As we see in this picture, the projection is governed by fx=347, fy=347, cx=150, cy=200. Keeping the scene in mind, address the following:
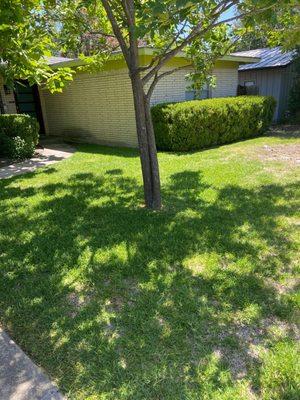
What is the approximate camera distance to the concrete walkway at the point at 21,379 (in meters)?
2.19

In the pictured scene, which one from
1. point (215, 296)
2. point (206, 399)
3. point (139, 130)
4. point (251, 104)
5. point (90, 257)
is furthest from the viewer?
point (251, 104)

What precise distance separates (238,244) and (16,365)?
8.64ft

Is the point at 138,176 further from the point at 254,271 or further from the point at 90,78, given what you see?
the point at 90,78

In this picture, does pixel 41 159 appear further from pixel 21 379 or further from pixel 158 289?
pixel 21 379

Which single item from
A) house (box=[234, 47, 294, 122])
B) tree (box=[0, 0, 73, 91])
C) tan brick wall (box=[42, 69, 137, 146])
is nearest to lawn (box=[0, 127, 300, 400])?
tree (box=[0, 0, 73, 91])

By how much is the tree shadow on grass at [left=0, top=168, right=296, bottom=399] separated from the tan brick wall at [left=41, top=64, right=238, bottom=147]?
5958 millimetres

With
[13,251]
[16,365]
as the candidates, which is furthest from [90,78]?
[16,365]

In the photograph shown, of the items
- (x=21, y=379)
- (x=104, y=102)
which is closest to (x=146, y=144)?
(x=21, y=379)

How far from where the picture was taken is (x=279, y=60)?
15.9 metres

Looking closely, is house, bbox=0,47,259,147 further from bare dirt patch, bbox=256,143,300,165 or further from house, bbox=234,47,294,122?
bare dirt patch, bbox=256,143,300,165

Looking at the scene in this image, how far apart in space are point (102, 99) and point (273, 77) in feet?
29.7

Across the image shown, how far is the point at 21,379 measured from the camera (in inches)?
91.3

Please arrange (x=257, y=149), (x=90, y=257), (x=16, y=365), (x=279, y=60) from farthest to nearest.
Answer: (x=279, y=60) < (x=257, y=149) < (x=90, y=257) < (x=16, y=365)

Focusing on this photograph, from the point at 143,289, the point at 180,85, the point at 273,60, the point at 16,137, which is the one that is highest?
the point at 273,60
